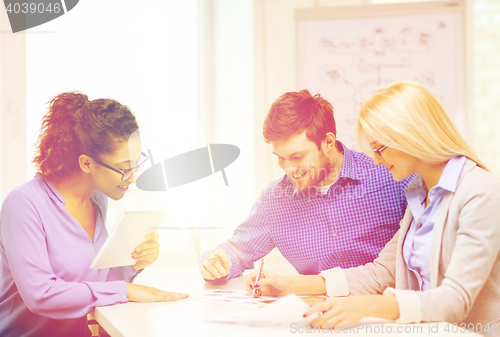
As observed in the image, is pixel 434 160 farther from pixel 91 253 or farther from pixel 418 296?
pixel 91 253

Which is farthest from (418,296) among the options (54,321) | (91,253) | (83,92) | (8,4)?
(8,4)

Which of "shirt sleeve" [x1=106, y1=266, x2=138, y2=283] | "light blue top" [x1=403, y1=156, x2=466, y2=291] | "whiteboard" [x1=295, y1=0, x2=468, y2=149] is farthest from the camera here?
"whiteboard" [x1=295, y1=0, x2=468, y2=149]

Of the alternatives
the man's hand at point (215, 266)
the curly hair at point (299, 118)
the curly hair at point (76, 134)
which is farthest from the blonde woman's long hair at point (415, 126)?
the curly hair at point (76, 134)

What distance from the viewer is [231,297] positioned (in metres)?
1.00

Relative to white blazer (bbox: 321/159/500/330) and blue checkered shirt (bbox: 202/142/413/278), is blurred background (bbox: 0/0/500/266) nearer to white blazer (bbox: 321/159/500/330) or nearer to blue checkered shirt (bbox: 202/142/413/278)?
blue checkered shirt (bbox: 202/142/413/278)

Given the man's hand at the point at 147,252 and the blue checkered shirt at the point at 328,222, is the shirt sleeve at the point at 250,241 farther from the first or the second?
the man's hand at the point at 147,252

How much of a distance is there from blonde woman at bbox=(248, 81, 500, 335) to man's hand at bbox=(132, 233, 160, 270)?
34 centimetres

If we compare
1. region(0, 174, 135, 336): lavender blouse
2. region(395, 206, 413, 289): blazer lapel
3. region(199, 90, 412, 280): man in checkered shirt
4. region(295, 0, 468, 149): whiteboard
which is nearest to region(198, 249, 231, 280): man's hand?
region(199, 90, 412, 280): man in checkered shirt

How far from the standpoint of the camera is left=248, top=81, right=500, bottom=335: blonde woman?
0.75 metres

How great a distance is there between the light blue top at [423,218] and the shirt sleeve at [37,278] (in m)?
0.70

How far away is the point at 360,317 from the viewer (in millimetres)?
742

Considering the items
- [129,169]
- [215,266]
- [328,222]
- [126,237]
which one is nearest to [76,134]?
[129,169]

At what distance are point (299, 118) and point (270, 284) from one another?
1.56ft

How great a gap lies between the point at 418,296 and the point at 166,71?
100 centimetres
